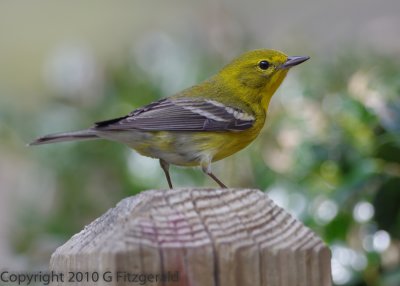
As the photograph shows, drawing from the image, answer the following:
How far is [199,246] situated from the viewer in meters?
1.86

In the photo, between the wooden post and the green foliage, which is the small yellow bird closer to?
the green foliage

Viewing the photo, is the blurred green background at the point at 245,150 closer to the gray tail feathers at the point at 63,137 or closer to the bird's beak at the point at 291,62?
the bird's beak at the point at 291,62

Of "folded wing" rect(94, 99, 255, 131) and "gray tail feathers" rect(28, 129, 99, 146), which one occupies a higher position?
"folded wing" rect(94, 99, 255, 131)

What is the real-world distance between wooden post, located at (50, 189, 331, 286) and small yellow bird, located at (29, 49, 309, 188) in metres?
1.87

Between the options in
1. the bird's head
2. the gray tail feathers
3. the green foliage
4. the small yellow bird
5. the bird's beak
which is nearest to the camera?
the green foliage

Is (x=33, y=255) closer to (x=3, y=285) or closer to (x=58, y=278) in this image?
(x=3, y=285)

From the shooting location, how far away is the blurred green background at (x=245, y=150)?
3707mm

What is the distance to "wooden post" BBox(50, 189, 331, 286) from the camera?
6.03ft

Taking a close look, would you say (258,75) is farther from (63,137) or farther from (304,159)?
(63,137)

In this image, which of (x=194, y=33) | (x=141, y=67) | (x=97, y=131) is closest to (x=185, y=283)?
(x=97, y=131)

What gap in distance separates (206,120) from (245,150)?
657mm

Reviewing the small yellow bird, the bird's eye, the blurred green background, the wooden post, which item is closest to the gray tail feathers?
the small yellow bird

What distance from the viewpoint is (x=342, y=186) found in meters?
3.62

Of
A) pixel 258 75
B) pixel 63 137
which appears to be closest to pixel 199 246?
pixel 63 137
